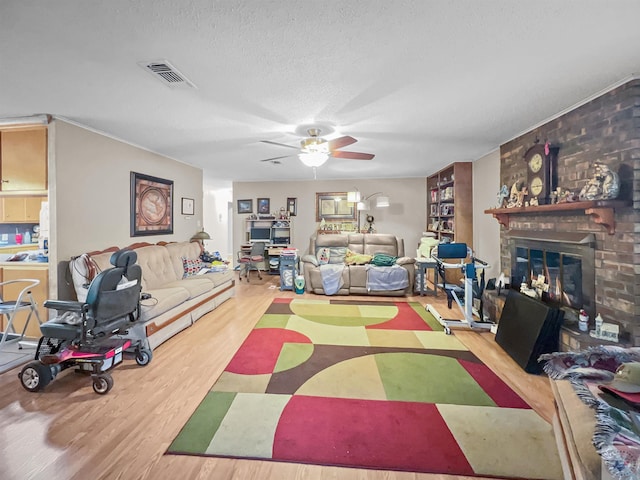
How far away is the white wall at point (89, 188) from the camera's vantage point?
117 inches

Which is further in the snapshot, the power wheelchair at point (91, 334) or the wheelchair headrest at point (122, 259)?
the wheelchair headrest at point (122, 259)

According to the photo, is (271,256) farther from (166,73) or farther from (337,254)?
(166,73)

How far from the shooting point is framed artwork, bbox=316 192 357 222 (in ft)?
23.6

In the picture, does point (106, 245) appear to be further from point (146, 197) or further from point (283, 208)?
point (283, 208)

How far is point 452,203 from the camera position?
5.87 metres

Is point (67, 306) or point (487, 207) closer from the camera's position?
point (67, 306)

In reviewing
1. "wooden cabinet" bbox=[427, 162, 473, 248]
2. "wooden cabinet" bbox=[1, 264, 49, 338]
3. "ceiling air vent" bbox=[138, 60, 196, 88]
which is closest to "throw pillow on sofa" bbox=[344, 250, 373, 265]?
"wooden cabinet" bbox=[427, 162, 473, 248]

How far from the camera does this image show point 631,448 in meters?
0.98

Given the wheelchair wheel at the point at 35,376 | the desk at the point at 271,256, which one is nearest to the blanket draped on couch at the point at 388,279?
the desk at the point at 271,256

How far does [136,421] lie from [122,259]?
1248 millimetres

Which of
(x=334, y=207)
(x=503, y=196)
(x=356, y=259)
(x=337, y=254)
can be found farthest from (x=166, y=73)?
(x=334, y=207)

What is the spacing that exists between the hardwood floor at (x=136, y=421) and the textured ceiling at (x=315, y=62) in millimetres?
2418

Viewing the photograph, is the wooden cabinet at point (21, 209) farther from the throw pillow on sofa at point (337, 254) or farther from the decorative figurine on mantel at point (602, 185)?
the decorative figurine on mantel at point (602, 185)

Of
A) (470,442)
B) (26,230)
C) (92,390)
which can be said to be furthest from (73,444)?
(26,230)
